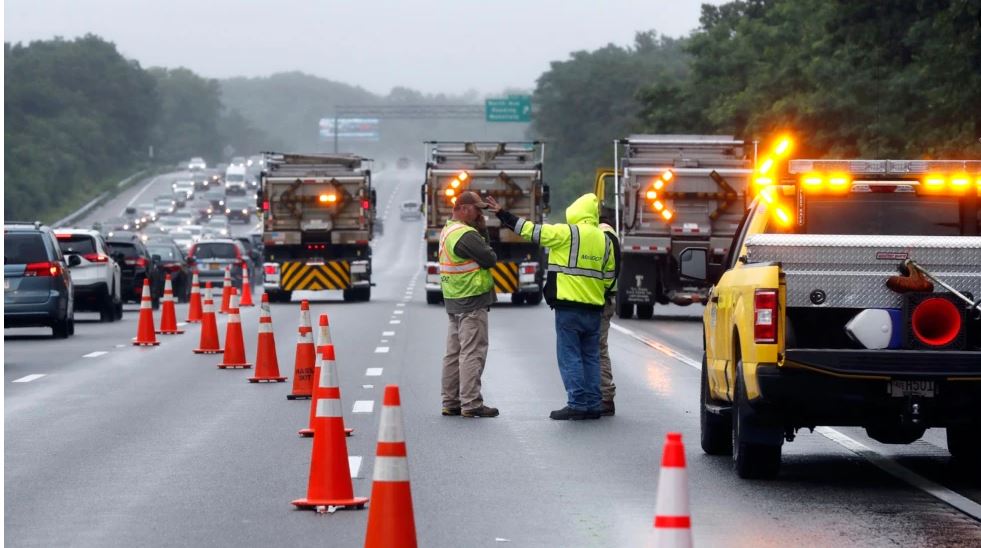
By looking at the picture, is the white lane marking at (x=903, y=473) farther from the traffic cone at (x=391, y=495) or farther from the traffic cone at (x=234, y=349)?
the traffic cone at (x=234, y=349)

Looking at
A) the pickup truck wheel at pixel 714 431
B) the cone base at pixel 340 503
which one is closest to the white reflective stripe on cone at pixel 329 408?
the cone base at pixel 340 503

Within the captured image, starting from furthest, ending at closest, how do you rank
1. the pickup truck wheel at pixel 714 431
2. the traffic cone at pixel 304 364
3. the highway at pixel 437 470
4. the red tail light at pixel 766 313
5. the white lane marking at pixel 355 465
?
the traffic cone at pixel 304 364
the pickup truck wheel at pixel 714 431
the white lane marking at pixel 355 465
the red tail light at pixel 766 313
the highway at pixel 437 470

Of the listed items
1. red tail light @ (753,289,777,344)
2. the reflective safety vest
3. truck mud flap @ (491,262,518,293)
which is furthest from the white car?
red tail light @ (753,289,777,344)

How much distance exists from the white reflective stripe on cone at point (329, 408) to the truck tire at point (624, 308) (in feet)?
79.1

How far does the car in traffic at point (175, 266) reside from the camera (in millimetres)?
43531

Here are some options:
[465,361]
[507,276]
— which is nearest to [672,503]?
[465,361]

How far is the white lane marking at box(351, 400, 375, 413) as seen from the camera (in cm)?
1581

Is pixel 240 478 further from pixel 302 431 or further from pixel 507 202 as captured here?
pixel 507 202

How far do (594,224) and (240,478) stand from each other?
462cm

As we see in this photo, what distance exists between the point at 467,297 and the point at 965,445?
4.62 meters

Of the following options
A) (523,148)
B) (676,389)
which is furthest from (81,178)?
(676,389)

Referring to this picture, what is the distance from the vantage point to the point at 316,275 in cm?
4209

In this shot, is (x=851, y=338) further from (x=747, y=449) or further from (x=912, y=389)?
(x=747, y=449)

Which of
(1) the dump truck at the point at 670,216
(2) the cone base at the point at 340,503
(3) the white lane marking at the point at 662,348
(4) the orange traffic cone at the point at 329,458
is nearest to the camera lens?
(4) the orange traffic cone at the point at 329,458
